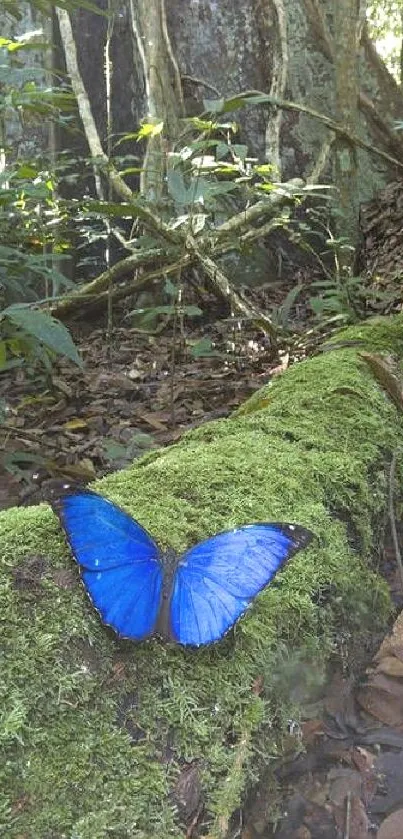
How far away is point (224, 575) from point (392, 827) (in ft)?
2.19

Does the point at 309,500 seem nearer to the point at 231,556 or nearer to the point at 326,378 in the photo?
the point at 231,556

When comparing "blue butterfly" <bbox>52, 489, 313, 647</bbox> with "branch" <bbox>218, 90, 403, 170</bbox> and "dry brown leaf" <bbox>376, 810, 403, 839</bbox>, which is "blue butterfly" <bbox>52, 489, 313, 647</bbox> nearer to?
"dry brown leaf" <bbox>376, 810, 403, 839</bbox>

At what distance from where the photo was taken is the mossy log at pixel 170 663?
1.10m

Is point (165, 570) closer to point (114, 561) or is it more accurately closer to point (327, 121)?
point (114, 561)

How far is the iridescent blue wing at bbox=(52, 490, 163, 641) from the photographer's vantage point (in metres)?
1.23

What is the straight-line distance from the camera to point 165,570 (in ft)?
4.25

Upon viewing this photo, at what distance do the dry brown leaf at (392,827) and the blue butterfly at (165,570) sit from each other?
605 millimetres

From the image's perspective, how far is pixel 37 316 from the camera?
245cm

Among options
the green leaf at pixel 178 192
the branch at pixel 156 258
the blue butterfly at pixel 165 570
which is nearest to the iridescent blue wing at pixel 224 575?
the blue butterfly at pixel 165 570

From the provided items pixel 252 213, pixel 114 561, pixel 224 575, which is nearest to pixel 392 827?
pixel 224 575

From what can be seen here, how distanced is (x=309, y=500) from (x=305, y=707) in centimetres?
52

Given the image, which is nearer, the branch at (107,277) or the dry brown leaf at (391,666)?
the dry brown leaf at (391,666)

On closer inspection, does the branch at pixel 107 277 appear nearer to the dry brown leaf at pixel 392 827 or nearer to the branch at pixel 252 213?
the branch at pixel 252 213

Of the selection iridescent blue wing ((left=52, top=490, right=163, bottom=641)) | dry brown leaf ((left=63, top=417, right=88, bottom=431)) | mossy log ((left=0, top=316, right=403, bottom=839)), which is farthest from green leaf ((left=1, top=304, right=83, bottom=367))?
dry brown leaf ((left=63, top=417, right=88, bottom=431))
